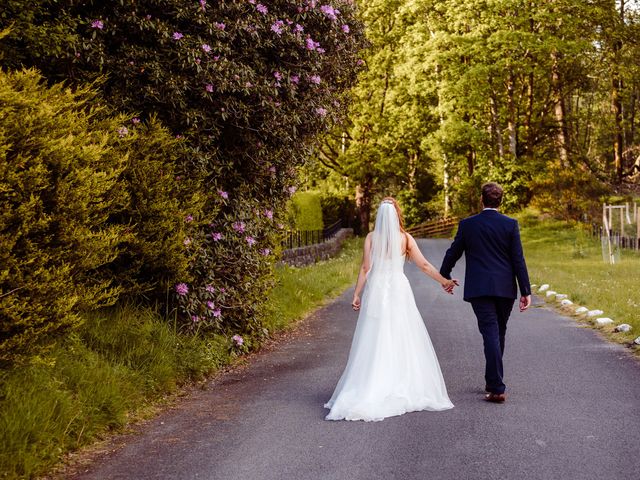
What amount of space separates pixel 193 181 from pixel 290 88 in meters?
1.87

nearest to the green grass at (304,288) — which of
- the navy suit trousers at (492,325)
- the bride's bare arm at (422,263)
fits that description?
the bride's bare arm at (422,263)

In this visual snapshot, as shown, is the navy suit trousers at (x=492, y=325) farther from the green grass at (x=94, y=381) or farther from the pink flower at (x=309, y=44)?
the pink flower at (x=309, y=44)

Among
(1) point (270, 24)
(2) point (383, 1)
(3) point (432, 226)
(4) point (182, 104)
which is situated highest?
(2) point (383, 1)

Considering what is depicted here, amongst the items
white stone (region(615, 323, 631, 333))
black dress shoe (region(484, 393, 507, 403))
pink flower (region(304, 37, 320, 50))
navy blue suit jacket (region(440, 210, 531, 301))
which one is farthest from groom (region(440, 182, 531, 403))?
white stone (region(615, 323, 631, 333))

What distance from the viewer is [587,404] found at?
7.72m

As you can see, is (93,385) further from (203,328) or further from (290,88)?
(290,88)

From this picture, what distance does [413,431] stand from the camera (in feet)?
22.4

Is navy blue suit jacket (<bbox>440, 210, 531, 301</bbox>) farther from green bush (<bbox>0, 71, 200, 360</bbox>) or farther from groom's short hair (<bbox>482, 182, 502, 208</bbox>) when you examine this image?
green bush (<bbox>0, 71, 200, 360</bbox>)

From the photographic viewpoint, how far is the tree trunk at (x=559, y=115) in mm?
42500

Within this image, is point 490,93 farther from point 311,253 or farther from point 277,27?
point 277,27

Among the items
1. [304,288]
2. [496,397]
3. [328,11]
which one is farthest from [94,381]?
[304,288]

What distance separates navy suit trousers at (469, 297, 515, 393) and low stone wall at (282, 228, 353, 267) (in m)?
13.6

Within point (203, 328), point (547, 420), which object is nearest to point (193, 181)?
point (203, 328)

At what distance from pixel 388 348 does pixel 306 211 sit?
24597mm
